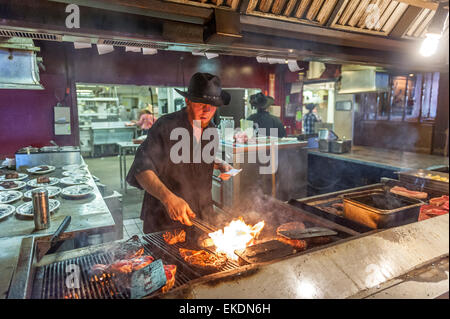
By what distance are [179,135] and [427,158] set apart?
5.63 m

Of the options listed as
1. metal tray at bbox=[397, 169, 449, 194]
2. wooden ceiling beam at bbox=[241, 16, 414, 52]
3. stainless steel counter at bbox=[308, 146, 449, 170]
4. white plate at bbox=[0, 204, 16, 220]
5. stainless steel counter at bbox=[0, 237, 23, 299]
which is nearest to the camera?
stainless steel counter at bbox=[0, 237, 23, 299]

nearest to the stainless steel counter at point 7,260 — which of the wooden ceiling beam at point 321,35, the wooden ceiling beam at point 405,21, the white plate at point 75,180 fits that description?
the wooden ceiling beam at point 321,35

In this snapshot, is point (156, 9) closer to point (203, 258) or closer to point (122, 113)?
point (203, 258)

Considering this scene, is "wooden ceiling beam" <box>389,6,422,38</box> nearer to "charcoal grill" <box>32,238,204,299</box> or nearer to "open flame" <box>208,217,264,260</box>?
"open flame" <box>208,217,264,260</box>

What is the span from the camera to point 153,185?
2357 mm

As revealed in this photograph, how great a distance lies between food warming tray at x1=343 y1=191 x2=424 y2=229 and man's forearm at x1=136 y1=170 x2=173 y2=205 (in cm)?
151

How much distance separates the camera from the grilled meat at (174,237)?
2.07m

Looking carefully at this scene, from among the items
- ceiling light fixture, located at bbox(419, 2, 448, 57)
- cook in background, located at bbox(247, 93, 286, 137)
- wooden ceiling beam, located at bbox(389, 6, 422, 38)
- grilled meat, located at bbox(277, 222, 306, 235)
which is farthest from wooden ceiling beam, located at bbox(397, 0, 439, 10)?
cook in background, located at bbox(247, 93, 286, 137)

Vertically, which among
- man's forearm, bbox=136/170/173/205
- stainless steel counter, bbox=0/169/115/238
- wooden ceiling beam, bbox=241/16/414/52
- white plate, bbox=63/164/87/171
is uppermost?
wooden ceiling beam, bbox=241/16/414/52

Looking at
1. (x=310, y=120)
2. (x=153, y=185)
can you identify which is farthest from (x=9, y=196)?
(x=310, y=120)

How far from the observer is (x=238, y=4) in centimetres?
167

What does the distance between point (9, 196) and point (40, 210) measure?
1143 millimetres

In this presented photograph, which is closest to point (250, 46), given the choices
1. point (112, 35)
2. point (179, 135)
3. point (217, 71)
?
point (112, 35)

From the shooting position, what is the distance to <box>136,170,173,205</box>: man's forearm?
2.21 meters
